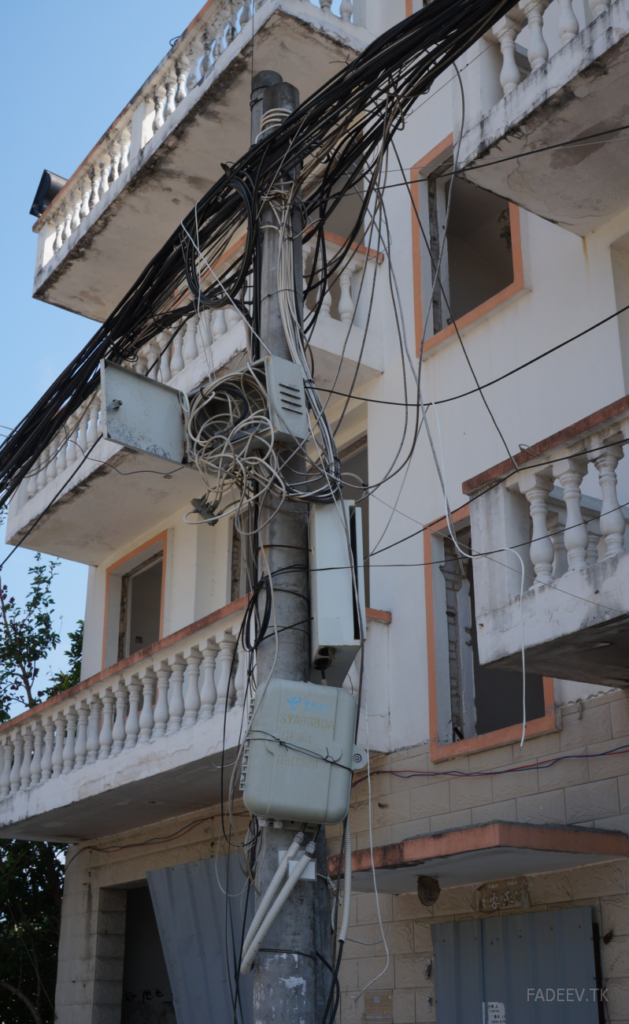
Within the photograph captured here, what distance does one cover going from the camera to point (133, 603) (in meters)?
14.5

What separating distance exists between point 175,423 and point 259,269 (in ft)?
3.04

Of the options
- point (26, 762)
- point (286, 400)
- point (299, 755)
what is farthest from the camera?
point (26, 762)

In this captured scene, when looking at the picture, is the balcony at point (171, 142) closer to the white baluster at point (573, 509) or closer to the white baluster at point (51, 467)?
the white baluster at point (51, 467)

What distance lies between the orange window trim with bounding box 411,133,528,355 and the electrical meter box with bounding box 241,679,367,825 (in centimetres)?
458

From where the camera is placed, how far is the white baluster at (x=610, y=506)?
18.5ft

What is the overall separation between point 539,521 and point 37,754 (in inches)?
277

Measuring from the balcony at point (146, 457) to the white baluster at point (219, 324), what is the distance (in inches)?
0.5

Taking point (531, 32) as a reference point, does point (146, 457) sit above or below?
below

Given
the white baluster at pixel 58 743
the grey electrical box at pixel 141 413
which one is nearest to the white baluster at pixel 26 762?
the white baluster at pixel 58 743

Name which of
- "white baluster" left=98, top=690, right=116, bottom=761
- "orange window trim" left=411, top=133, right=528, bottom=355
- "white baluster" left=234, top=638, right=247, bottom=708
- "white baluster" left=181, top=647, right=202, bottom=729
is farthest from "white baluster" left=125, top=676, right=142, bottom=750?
"orange window trim" left=411, top=133, right=528, bottom=355

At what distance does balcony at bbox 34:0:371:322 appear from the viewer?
34.0 feet

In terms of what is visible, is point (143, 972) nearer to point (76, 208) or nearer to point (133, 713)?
point (133, 713)

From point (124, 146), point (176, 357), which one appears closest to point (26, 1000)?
point (176, 357)

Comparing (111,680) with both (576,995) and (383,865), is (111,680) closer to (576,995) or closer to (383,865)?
(383,865)
